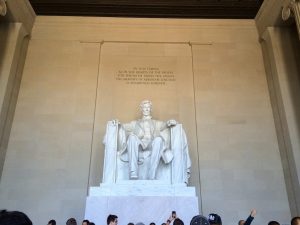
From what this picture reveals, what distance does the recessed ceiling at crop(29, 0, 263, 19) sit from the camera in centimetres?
959

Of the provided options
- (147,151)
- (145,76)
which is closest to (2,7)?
(145,76)

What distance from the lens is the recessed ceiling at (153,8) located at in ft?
31.4

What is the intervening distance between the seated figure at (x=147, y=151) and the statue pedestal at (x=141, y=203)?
0.35 m

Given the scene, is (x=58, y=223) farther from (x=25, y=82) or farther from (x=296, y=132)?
(x=296, y=132)

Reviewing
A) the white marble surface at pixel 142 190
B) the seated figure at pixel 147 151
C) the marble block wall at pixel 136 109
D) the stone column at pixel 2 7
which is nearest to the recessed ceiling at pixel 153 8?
the marble block wall at pixel 136 109

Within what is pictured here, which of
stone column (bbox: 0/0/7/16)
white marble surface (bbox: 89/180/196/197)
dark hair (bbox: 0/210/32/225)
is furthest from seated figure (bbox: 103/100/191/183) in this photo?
dark hair (bbox: 0/210/32/225)

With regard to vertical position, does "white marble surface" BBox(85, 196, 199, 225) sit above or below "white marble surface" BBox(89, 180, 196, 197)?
below

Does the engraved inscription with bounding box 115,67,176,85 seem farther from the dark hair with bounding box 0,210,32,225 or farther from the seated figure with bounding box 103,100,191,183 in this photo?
the dark hair with bounding box 0,210,32,225

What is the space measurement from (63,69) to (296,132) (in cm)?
602

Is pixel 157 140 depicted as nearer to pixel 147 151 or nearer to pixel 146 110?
pixel 147 151

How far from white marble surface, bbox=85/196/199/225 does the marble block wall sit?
5.56ft

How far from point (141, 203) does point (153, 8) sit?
233 inches

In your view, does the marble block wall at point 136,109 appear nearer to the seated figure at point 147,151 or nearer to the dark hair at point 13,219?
the seated figure at point 147,151

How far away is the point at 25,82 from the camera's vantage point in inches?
350
